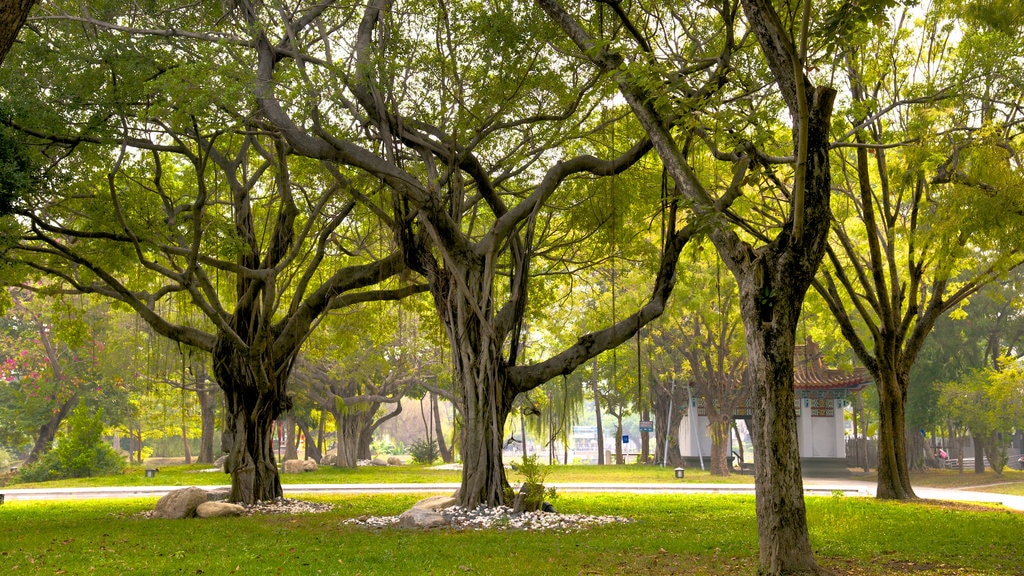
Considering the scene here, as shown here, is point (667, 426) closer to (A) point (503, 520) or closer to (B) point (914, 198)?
(B) point (914, 198)

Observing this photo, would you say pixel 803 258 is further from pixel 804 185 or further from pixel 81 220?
pixel 81 220

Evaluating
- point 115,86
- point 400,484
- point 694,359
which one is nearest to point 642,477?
point 694,359

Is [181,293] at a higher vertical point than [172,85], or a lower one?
lower

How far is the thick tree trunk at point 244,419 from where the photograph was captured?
14.4 m

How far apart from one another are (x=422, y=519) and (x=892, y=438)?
9.58 m

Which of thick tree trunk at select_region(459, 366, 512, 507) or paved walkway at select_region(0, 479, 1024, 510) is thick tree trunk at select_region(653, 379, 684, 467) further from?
thick tree trunk at select_region(459, 366, 512, 507)

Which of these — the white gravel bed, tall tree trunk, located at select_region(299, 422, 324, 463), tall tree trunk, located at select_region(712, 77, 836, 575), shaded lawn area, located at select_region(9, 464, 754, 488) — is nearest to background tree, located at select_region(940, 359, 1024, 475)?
shaded lawn area, located at select_region(9, 464, 754, 488)

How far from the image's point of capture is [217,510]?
13.1m

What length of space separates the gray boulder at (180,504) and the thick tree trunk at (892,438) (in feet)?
40.5

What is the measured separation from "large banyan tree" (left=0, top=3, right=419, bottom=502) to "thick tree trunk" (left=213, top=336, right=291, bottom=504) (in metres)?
0.02

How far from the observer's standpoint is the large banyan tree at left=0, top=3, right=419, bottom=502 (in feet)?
35.7

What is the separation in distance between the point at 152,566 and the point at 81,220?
804 cm

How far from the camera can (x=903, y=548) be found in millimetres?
9227

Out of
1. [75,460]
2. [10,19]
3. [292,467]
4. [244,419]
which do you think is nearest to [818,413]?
[292,467]
